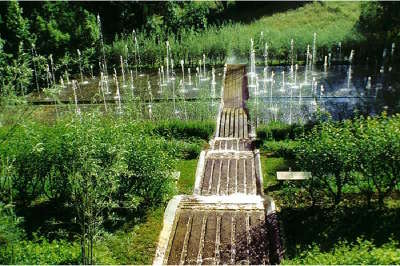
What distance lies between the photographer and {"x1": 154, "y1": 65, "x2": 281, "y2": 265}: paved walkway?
8.43 m

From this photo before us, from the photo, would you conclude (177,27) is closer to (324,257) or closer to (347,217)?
(347,217)

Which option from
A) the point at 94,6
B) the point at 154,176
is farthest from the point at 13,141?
the point at 94,6

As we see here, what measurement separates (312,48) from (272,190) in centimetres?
1228

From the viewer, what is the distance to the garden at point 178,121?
26.3 ft

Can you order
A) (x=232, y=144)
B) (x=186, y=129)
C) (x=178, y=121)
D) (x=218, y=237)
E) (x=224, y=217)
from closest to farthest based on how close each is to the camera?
(x=218, y=237)
(x=224, y=217)
(x=232, y=144)
(x=186, y=129)
(x=178, y=121)

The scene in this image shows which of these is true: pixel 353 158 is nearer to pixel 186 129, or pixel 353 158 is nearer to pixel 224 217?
pixel 224 217

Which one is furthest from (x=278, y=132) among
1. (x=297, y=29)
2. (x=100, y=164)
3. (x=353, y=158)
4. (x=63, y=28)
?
(x=63, y=28)

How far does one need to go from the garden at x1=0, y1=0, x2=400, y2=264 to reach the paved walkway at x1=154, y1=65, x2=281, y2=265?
264 mm

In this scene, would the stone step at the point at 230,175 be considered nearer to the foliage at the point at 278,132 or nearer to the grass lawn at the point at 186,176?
the grass lawn at the point at 186,176

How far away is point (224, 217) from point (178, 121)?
211 inches

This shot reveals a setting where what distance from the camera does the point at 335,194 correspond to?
9945 mm

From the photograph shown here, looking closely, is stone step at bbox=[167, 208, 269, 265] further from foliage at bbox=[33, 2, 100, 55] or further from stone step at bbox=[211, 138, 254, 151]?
foliage at bbox=[33, 2, 100, 55]

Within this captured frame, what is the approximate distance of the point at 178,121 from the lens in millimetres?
14492

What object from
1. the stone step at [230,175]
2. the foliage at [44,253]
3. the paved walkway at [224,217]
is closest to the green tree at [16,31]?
the paved walkway at [224,217]
